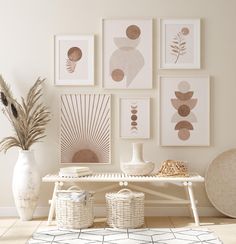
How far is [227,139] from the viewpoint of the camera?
477cm

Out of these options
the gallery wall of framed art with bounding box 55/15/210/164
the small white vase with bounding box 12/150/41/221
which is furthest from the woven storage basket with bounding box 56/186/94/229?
the gallery wall of framed art with bounding box 55/15/210/164

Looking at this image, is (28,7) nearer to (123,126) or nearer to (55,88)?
(55,88)

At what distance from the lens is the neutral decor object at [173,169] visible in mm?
4402

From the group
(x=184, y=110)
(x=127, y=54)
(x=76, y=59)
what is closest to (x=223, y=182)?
(x=184, y=110)

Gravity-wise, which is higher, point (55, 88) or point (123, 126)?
point (55, 88)

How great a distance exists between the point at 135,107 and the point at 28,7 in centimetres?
151

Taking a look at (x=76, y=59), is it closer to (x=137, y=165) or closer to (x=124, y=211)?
(x=137, y=165)

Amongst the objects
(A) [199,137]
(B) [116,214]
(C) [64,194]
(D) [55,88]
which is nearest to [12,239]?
(C) [64,194]

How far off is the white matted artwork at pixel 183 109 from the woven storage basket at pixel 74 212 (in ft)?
3.61

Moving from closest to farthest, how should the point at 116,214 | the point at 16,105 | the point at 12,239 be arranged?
the point at 12,239
the point at 116,214
the point at 16,105

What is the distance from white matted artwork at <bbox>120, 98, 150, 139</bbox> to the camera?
478 centimetres

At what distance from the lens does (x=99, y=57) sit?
481 cm

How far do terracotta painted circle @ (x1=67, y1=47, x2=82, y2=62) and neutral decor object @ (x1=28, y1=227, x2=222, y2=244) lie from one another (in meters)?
1.74

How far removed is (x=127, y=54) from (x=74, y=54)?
54 centimetres
